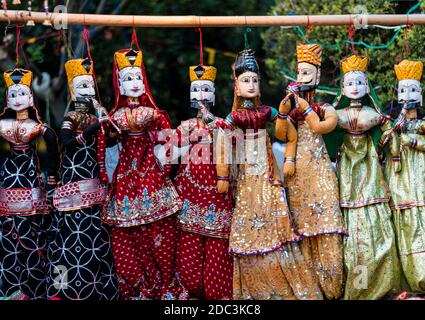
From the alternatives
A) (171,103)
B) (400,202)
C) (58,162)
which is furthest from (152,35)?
(400,202)

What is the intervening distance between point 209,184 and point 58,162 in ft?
4.21

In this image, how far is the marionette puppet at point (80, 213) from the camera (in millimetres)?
6875

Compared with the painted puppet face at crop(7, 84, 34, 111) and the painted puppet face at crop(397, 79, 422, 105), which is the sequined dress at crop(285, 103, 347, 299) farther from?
the painted puppet face at crop(7, 84, 34, 111)

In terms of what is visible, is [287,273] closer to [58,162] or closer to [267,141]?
[267,141]

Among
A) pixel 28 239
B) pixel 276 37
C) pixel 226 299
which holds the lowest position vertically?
pixel 226 299

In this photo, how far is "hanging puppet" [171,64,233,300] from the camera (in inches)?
274

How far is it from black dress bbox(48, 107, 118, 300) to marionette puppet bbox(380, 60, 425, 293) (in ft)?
7.84

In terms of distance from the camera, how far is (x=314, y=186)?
685cm

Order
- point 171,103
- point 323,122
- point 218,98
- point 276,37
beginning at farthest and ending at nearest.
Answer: point 171,103 < point 218,98 < point 276,37 < point 323,122

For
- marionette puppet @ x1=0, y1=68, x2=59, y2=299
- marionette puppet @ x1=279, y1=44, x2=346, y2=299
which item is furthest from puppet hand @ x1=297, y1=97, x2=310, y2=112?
marionette puppet @ x1=0, y1=68, x2=59, y2=299

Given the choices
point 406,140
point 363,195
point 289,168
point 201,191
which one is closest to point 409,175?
point 406,140

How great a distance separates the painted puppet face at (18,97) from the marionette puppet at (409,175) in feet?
9.68

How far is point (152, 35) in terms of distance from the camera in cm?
1238

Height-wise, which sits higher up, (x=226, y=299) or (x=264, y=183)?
(x=264, y=183)
